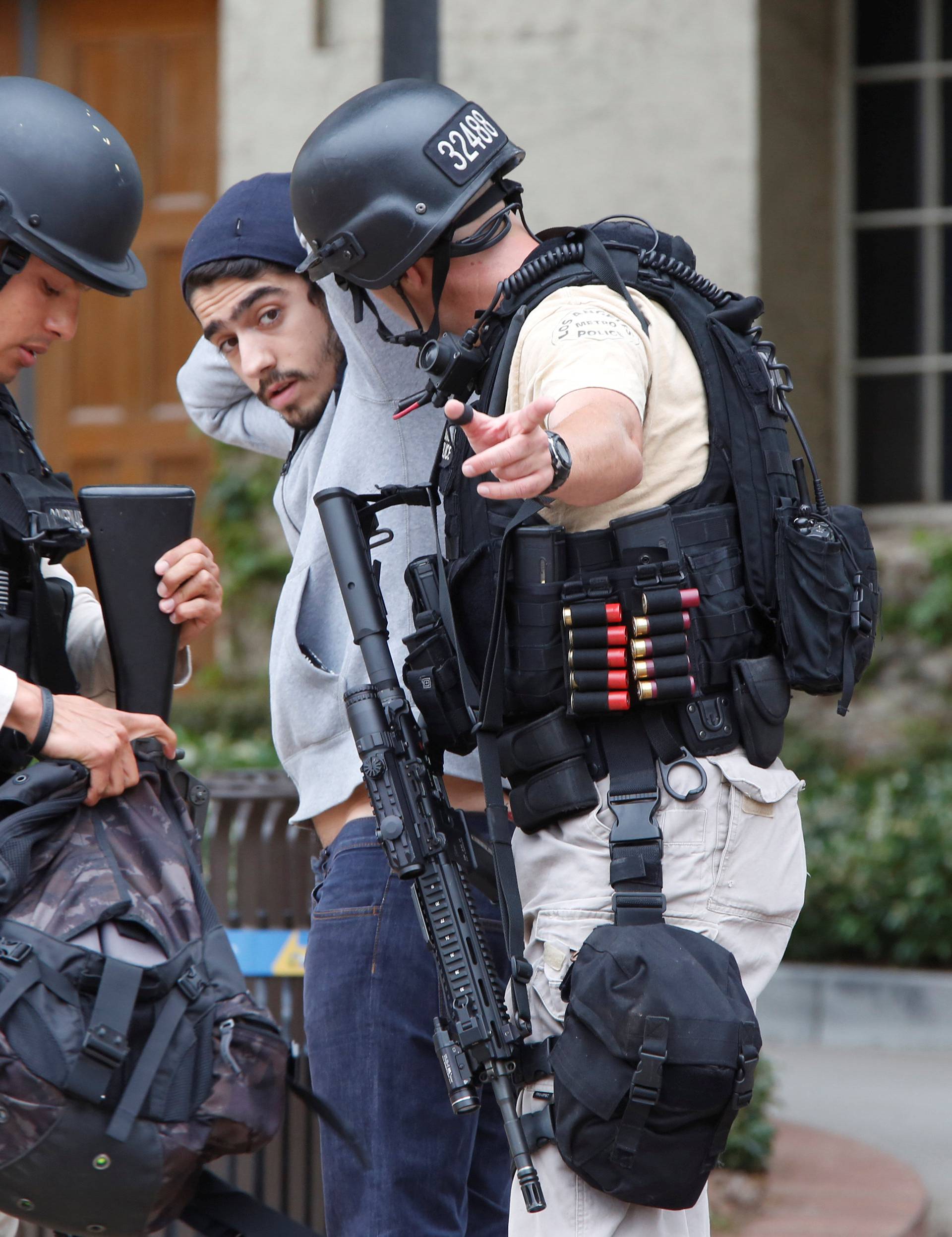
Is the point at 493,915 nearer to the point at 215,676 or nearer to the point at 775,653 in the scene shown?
the point at 775,653

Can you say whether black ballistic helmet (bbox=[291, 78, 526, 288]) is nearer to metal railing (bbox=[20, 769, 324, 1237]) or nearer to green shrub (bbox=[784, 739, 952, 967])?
metal railing (bbox=[20, 769, 324, 1237])

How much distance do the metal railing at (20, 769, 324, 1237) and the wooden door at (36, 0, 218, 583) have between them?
161 inches

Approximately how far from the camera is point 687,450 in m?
2.19

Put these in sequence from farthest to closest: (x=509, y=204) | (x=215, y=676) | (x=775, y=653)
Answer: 1. (x=215, y=676)
2. (x=509, y=204)
3. (x=775, y=653)

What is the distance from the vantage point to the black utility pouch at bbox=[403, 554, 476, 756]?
2.30m

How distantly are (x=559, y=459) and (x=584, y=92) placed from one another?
5.26 m

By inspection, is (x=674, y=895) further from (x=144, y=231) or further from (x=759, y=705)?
(x=144, y=231)

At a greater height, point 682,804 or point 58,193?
point 58,193

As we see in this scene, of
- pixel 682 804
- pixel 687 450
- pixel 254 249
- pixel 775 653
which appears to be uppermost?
pixel 254 249

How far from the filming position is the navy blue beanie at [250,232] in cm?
274

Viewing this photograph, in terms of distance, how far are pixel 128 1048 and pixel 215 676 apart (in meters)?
5.40

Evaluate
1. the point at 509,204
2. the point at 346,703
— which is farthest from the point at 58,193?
the point at 346,703

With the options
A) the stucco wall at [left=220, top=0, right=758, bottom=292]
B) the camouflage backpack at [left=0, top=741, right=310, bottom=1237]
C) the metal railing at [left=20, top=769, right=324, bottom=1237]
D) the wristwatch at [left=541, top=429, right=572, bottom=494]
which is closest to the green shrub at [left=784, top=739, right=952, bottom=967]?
the stucco wall at [left=220, top=0, right=758, bottom=292]

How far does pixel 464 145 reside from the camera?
7.76 feet
